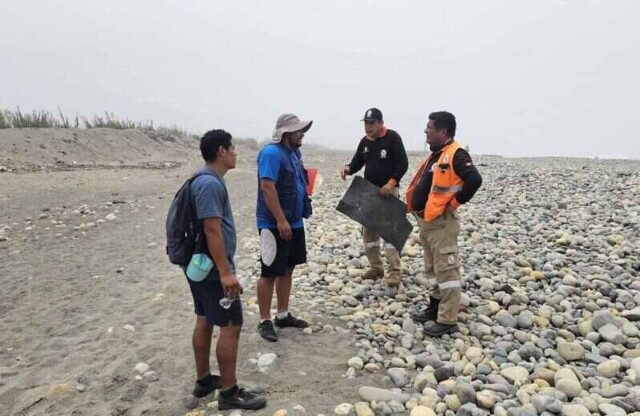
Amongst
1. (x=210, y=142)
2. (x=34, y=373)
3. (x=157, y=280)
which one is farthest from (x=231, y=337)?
(x=157, y=280)

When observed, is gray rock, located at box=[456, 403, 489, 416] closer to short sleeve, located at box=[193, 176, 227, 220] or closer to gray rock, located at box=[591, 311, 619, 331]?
gray rock, located at box=[591, 311, 619, 331]

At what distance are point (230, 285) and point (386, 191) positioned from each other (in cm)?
267

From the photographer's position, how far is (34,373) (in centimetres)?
436

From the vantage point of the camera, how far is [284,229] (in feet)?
14.4

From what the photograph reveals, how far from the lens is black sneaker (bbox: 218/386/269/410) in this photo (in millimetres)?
3578

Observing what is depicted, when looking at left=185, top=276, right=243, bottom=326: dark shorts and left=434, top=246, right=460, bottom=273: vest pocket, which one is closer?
left=185, top=276, right=243, bottom=326: dark shorts

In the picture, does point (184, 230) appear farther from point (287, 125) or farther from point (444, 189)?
point (444, 189)

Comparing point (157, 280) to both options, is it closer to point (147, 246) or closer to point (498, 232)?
point (147, 246)

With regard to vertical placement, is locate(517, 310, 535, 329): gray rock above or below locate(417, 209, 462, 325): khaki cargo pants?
below

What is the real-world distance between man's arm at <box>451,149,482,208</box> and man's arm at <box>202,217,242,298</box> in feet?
6.83

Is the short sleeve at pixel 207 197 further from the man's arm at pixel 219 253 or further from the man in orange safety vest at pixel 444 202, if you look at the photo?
the man in orange safety vest at pixel 444 202

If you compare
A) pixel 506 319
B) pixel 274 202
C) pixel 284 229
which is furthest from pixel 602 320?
pixel 274 202

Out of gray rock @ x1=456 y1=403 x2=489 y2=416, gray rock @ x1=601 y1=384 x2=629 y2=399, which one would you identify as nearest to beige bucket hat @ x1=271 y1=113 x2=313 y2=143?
gray rock @ x1=456 y1=403 x2=489 y2=416

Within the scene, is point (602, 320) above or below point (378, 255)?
below
